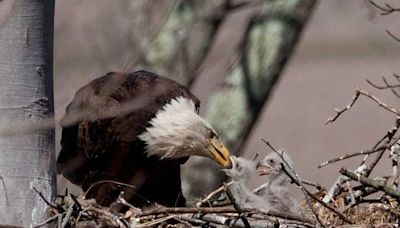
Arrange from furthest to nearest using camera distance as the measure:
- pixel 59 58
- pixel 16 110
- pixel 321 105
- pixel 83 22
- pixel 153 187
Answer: pixel 321 105 → pixel 153 187 → pixel 16 110 → pixel 83 22 → pixel 59 58

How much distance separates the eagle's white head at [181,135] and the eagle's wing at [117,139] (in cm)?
4

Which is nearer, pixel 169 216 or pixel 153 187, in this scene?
pixel 169 216

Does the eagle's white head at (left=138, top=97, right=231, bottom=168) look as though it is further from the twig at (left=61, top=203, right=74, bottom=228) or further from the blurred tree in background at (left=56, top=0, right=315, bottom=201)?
the twig at (left=61, top=203, right=74, bottom=228)

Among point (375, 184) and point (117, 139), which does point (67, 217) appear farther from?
point (117, 139)

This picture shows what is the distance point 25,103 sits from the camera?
11.9 ft

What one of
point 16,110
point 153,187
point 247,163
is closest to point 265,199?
point 247,163

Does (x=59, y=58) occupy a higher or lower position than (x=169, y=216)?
higher

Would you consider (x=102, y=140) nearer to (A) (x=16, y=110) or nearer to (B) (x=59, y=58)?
(A) (x=16, y=110)

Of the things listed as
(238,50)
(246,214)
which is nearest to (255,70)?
(238,50)

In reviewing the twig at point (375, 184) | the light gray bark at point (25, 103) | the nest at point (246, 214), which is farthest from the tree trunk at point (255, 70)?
the light gray bark at point (25, 103)

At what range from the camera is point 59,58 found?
308cm

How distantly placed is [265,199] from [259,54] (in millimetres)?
752

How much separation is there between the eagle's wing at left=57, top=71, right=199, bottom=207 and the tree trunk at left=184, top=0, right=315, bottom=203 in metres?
0.21

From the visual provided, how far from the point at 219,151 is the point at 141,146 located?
1.22 ft
